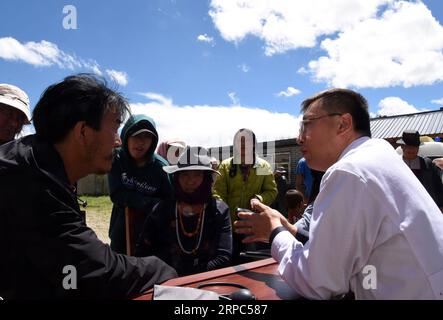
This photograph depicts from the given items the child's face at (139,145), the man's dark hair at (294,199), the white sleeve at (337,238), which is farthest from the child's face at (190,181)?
the man's dark hair at (294,199)

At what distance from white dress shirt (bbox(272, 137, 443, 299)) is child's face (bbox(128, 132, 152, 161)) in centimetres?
217

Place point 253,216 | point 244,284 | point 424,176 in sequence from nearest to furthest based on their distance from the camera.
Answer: point 244,284 < point 253,216 < point 424,176

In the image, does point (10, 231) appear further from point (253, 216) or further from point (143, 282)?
point (253, 216)

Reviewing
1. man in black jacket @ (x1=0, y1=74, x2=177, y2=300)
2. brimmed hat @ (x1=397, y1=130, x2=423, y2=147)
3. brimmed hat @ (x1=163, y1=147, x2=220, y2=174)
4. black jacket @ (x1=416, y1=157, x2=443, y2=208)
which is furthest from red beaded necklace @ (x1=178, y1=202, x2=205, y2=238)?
black jacket @ (x1=416, y1=157, x2=443, y2=208)

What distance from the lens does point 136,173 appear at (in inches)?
127

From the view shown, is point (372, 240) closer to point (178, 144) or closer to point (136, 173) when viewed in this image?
point (136, 173)

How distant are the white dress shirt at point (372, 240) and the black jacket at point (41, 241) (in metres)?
0.80

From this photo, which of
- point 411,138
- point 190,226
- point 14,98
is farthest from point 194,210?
point 411,138

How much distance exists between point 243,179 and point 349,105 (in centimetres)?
221

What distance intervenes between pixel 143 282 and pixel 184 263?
3.05 feet

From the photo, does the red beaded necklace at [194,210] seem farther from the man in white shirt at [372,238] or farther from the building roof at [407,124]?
the building roof at [407,124]

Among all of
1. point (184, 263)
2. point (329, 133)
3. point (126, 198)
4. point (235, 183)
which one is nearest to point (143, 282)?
point (184, 263)

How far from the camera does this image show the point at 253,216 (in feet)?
5.72

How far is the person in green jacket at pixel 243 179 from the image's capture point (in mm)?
3850
